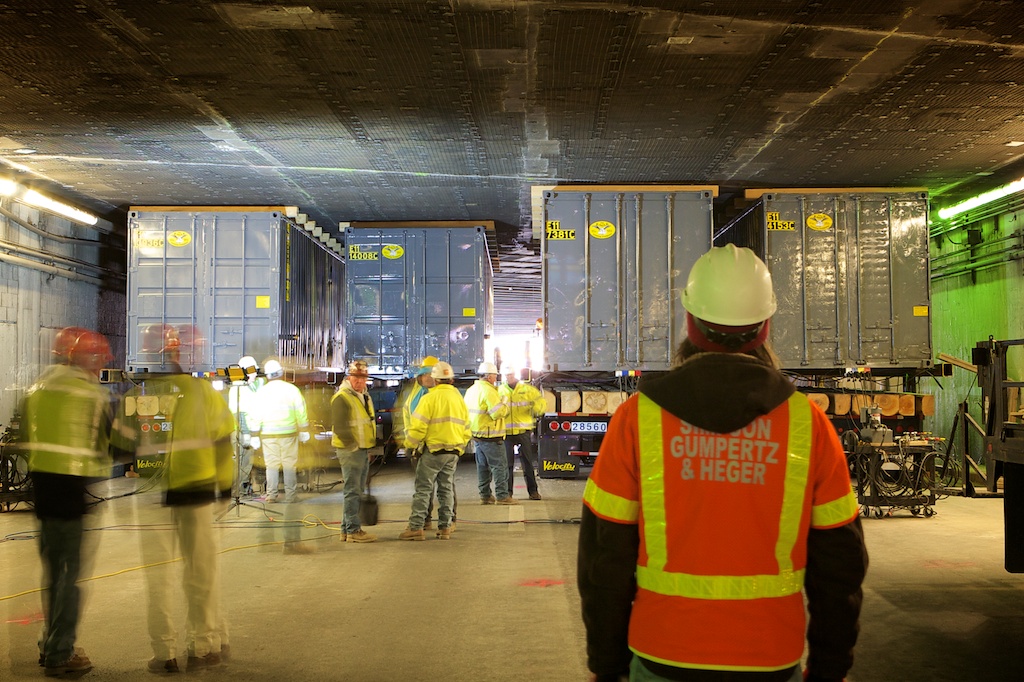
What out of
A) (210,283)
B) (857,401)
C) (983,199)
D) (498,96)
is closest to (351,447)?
(498,96)

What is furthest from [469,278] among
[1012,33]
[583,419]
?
[1012,33]

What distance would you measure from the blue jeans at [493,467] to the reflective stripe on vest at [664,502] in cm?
921

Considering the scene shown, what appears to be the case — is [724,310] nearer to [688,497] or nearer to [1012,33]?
[688,497]

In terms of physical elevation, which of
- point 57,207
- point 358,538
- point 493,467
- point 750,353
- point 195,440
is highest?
point 57,207

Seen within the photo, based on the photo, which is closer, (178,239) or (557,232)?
(557,232)

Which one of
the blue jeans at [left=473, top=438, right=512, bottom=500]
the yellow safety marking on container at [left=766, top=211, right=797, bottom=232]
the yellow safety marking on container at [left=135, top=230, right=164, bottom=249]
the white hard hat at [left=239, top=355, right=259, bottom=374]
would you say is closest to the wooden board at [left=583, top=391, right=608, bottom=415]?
the blue jeans at [left=473, top=438, right=512, bottom=500]

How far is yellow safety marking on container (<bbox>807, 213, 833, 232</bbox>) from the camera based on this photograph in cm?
1238

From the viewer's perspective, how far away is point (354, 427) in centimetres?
873

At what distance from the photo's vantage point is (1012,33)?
724cm

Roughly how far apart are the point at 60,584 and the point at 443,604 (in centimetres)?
275

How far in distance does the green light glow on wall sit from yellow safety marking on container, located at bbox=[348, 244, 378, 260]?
10.4 m

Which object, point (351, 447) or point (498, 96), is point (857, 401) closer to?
point (498, 96)

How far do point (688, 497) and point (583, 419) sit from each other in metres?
10.9

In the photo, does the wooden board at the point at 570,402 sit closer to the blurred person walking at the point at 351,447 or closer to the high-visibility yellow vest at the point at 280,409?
the high-visibility yellow vest at the point at 280,409
